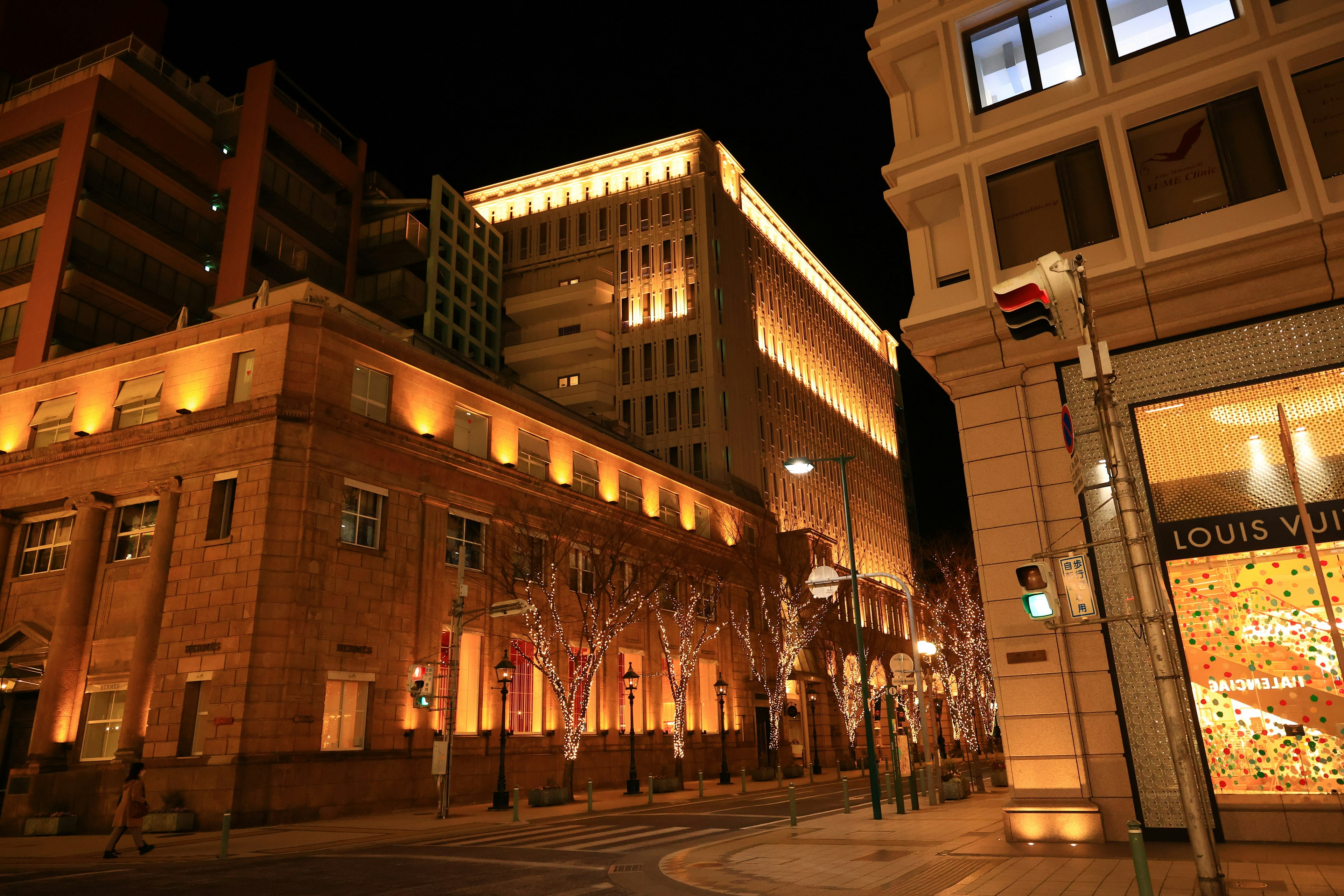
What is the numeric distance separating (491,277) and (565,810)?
182 feet

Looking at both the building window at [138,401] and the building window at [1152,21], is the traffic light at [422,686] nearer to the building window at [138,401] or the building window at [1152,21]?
the building window at [138,401]

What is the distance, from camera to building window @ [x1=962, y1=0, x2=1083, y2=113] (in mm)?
16219

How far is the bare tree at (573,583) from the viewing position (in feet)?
108

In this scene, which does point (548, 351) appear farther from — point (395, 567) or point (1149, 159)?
point (1149, 159)

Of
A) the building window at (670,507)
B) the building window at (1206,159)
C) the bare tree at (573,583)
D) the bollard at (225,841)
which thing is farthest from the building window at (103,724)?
the building window at (1206,159)

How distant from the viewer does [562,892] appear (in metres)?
11.9

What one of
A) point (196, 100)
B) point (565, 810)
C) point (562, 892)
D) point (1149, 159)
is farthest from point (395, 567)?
point (196, 100)

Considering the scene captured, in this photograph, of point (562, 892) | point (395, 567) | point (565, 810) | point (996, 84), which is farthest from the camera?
point (395, 567)

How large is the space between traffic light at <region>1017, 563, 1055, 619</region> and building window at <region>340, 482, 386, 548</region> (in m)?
24.5

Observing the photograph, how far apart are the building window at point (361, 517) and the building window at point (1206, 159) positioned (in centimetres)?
2480

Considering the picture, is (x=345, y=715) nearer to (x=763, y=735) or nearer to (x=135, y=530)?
(x=135, y=530)

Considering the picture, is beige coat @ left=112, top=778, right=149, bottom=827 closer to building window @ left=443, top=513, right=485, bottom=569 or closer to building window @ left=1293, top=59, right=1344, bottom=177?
building window @ left=443, top=513, right=485, bottom=569

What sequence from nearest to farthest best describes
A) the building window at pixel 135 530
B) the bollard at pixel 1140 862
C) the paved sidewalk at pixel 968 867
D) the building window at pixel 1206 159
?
1. the bollard at pixel 1140 862
2. the paved sidewalk at pixel 968 867
3. the building window at pixel 1206 159
4. the building window at pixel 135 530

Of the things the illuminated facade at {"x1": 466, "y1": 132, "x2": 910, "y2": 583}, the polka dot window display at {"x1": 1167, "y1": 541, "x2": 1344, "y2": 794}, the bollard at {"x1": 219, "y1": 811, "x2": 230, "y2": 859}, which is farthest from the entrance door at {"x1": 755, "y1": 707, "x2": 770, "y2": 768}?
the polka dot window display at {"x1": 1167, "y1": 541, "x2": 1344, "y2": 794}
